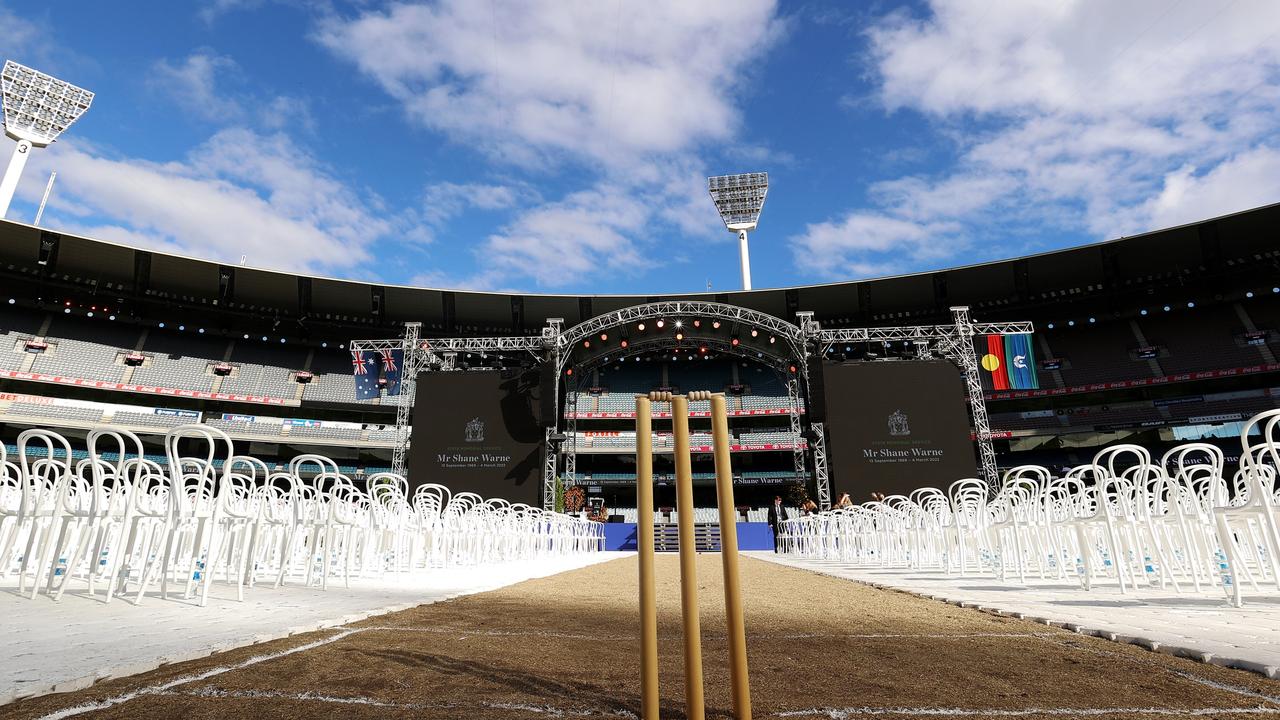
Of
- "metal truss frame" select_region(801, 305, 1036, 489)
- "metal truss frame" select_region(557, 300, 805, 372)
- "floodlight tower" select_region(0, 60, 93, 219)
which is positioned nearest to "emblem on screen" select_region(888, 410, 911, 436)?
"metal truss frame" select_region(801, 305, 1036, 489)

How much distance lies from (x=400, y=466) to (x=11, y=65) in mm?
25743

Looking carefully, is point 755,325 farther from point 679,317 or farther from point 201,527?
point 201,527

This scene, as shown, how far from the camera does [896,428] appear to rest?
50.8 feet

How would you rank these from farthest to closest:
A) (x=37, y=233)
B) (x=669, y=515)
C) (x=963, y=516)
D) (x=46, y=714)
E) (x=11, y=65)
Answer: (x=669, y=515)
(x=11, y=65)
(x=37, y=233)
(x=963, y=516)
(x=46, y=714)

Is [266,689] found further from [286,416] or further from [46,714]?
[286,416]

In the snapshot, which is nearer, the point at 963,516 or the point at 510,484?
the point at 963,516

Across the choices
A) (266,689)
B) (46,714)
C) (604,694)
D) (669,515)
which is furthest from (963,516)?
(669,515)

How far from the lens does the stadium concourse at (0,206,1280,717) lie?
179cm

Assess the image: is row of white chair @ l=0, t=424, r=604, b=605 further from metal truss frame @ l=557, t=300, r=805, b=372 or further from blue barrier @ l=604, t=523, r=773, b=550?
blue barrier @ l=604, t=523, r=773, b=550

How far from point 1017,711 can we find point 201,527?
3858 mm

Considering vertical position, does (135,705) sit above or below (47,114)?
below

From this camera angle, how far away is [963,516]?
6.20 m

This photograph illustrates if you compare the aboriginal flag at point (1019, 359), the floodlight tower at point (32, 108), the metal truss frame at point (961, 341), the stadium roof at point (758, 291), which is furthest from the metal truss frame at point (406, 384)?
the floodlight tower at point (32, 108)

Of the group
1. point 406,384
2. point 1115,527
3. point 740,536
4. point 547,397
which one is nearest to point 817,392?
point 740,536
